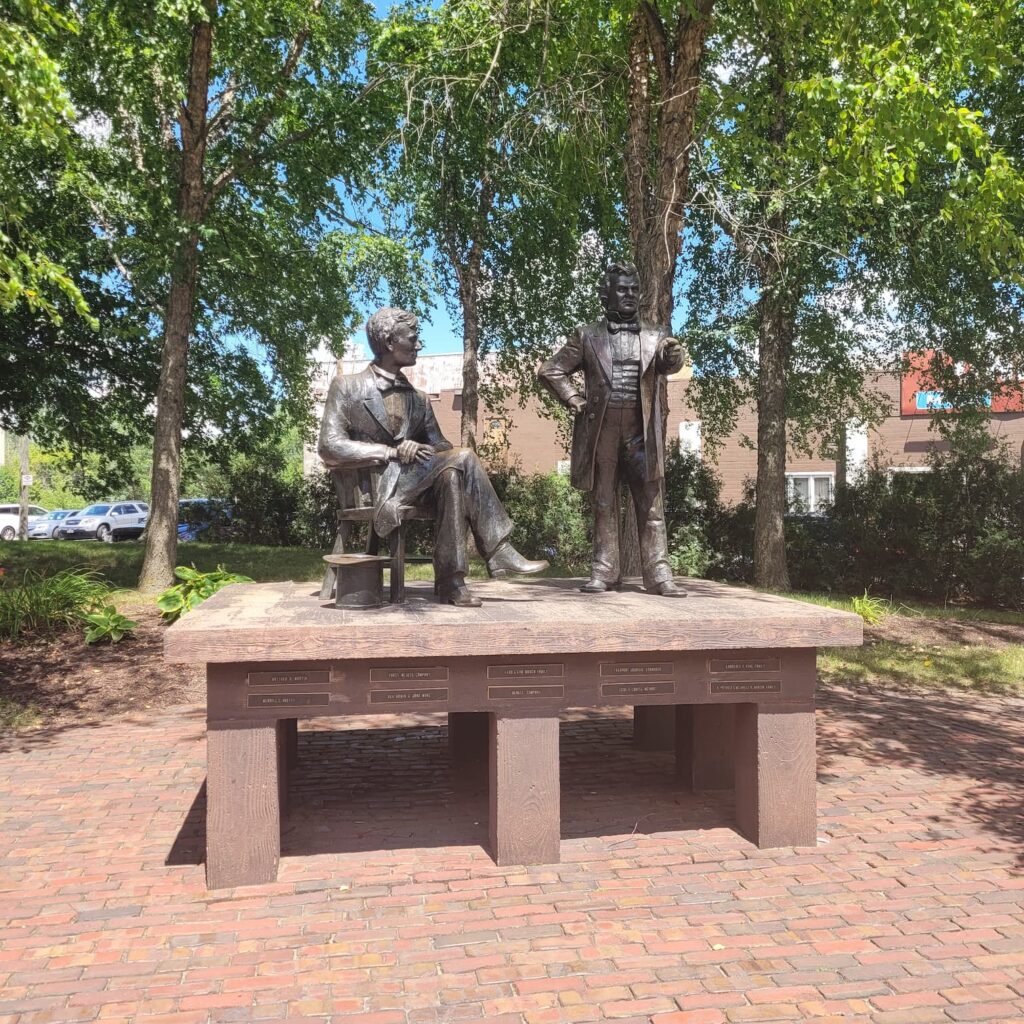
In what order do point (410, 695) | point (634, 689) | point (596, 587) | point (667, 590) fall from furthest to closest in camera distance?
point (596, 587) < point (667, 590) < point (634, 689) < point (410, 695)

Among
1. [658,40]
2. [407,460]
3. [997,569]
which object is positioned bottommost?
[997,569]

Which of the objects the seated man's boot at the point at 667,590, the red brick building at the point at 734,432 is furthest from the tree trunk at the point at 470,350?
the seated man's boot at the point at 667,590

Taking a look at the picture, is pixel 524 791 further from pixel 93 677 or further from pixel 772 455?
pixel 772 455

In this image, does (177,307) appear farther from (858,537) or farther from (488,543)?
(858,537)

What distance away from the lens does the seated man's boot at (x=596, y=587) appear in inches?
211

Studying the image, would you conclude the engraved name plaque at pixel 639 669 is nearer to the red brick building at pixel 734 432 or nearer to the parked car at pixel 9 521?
the red brick building at pixel 734 432

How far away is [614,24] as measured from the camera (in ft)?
33.9

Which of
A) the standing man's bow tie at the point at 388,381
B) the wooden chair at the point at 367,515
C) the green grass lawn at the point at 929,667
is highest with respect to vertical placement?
the standing man's bow tie at the point at 388,381

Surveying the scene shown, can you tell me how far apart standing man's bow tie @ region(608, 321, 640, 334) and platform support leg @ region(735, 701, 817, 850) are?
2.24 metres

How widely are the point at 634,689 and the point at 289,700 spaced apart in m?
1.54

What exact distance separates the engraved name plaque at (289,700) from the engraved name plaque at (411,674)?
0.76 feet

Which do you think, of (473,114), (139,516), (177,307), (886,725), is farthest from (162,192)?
(139,516)

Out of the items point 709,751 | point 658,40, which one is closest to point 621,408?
point 709,751

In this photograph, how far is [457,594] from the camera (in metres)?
4.70
